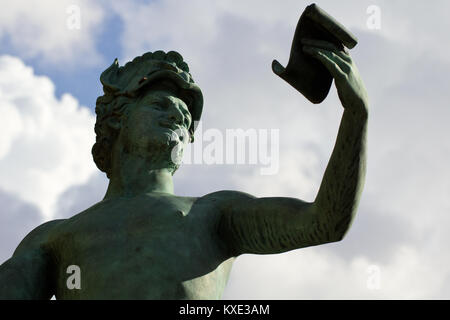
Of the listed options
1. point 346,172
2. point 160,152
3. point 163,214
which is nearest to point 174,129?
point 160,152

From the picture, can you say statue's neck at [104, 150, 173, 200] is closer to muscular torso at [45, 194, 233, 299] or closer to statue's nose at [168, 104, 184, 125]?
muscular torso at [45, 194, 233, 299]

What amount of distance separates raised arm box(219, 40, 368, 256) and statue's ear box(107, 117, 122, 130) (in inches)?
80.5

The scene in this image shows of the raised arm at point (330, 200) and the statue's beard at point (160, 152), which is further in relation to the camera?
the statue's beard at point (160, 152)

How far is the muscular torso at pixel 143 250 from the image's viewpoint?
40.1ft

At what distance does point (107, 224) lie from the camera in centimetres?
1289

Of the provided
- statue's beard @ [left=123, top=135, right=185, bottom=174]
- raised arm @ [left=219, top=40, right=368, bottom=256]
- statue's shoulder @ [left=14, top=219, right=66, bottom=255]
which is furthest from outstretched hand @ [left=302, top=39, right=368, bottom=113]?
statue's shoulder @ [left=14, top=219, right=66, bottom=255]

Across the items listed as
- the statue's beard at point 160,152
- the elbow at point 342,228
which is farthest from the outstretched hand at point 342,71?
the statue's beard at point 160,152

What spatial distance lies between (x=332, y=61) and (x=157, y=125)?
2.44 metres

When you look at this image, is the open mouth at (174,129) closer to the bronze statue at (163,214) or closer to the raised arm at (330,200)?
the bronze statue at (163,214)

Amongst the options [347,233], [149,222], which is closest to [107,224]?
[149,222]

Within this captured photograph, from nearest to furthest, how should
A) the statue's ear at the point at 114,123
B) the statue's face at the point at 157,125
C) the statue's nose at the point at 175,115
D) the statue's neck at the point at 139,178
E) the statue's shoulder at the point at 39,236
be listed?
1. the statue's shoulder at the point at 39,236
2. the statue's neck at the point at 139,178
3. the statue's face at the point at 157,125
4. the statue's nose at the point at 175,115
5. the statue's ear at the point at 114,123

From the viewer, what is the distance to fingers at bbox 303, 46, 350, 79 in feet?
39.5
